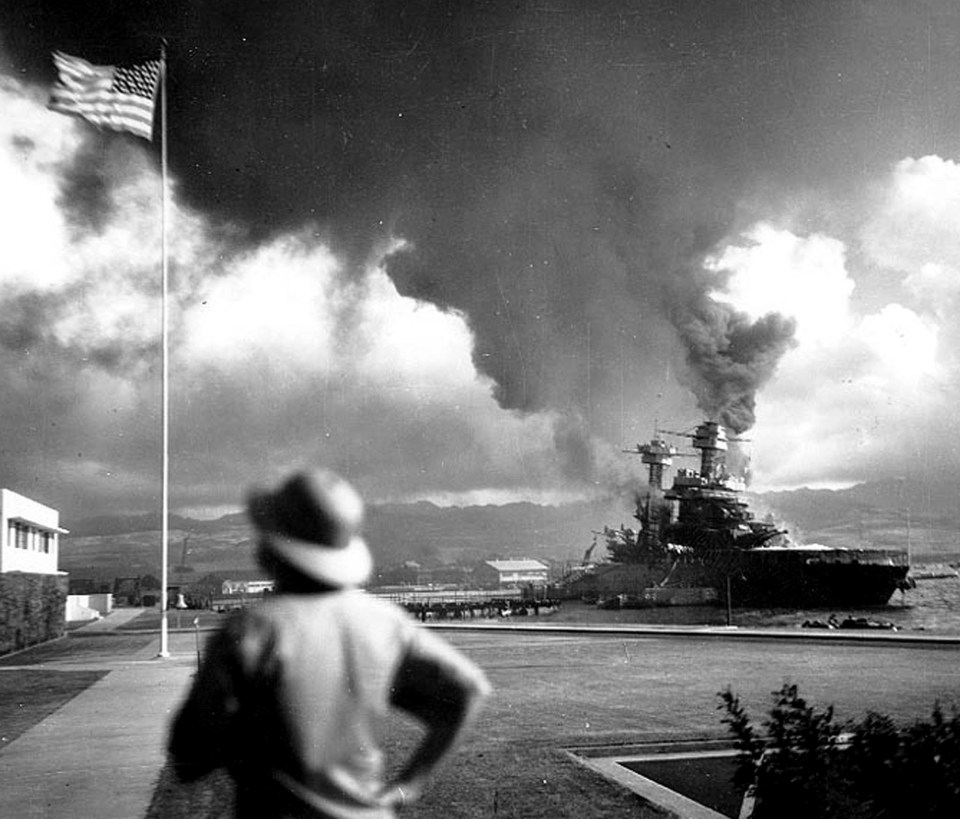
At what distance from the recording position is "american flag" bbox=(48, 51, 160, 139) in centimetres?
992

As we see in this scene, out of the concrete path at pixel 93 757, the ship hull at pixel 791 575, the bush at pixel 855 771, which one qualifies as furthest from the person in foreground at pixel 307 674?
the ship hull at pixel 791 575

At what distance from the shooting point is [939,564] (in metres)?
179

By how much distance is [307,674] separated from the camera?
72.7 inches

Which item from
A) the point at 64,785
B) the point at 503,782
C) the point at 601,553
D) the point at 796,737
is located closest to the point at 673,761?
the point at 503,782

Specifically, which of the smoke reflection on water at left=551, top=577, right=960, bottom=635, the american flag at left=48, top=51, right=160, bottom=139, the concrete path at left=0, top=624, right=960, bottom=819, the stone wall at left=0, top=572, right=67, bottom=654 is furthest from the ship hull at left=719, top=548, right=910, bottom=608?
the american flag at left=48, top=51, right=160, bottom=139

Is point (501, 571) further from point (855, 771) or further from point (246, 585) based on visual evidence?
point (246, 585)

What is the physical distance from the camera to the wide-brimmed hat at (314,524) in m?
1.84

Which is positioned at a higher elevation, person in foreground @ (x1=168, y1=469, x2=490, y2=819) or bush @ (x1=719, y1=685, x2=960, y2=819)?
person in foreground @ (x1=168, y1=469, x2=490, y2=819)

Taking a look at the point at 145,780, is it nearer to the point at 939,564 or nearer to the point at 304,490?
the point at 304,490

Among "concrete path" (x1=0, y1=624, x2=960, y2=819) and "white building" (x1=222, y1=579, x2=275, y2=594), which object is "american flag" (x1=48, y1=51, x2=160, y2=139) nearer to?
"concrete path" (x1=0, y1=624, x2=960, y2=819)

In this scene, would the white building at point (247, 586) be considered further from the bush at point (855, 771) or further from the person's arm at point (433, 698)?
the bush at point (855, 771)

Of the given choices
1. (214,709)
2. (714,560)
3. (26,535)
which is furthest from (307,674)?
(714,560)

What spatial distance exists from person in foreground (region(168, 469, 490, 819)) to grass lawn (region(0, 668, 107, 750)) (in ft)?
31.3

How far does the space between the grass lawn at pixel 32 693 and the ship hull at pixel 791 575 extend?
182ft
